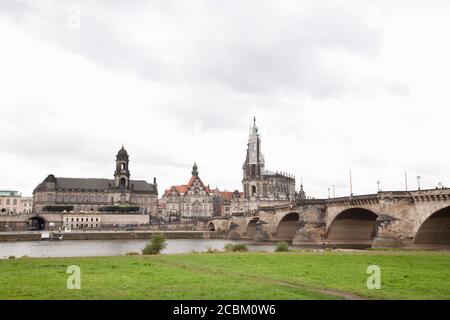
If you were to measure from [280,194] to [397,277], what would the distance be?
481ft

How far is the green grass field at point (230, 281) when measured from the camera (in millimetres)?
15359

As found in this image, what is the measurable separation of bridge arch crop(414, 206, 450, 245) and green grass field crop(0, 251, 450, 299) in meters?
24.4

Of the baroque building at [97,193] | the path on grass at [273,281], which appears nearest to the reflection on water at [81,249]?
the path on grass at [273,281]

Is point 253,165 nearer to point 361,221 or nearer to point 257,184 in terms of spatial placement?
point 257,184

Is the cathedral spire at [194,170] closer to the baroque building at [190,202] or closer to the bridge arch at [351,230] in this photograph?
the baroque building at [190,202]

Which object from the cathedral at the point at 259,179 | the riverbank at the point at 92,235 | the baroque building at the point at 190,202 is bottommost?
the riverbank at the point at 92,235

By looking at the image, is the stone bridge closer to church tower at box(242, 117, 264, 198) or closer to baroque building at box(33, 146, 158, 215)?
church tower at box(242, 117, 264, 198)

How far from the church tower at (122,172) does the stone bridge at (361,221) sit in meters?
56.0

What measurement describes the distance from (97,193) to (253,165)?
56.4 meters

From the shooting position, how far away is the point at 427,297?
590 inches

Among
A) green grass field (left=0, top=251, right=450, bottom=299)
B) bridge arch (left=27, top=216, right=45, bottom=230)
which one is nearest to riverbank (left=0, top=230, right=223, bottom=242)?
bridge arch (left=27, top=216, right=45, bottom=230)

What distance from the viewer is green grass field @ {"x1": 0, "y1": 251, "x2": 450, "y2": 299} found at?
50.4 feet

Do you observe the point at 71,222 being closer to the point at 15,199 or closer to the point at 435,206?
the point at 15,199

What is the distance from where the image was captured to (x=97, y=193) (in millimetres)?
160750
